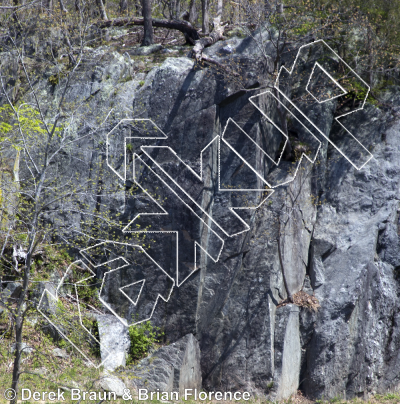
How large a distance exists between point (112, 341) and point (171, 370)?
5.48ft

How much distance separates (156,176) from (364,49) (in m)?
8.13

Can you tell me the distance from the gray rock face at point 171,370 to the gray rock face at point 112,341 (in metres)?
0.43

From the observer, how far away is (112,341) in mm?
10289

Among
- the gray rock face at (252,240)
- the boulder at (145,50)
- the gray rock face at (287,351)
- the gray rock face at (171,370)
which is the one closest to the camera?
the gray rock face at (171,370)

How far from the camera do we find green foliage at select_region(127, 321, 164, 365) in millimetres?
10414

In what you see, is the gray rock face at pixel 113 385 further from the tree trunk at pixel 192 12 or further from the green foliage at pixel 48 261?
the tree trunk at pixel 192 12

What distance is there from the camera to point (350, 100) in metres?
13.5

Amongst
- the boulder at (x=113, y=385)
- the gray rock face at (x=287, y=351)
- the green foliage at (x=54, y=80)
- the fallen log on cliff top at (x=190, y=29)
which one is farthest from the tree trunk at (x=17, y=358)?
the green foliage at (x=54, y=80)

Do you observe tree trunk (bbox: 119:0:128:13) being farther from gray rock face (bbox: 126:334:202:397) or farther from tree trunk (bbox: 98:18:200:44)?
gray rock face (bbox: 126:334:202:397)

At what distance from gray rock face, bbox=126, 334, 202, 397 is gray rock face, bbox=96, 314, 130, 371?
427 millimetres

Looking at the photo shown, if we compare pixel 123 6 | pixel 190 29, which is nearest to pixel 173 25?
pixel 190 29

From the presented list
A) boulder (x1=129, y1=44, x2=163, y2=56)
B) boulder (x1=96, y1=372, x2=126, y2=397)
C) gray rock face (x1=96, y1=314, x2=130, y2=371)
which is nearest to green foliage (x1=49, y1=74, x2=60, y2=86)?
boulder (x1=129, y1=44, x2=163, y2=56)

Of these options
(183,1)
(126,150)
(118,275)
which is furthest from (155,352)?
(183,1)

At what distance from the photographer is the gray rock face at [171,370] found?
9.52 m
